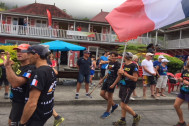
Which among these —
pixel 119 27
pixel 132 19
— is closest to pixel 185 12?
pixel 132 19

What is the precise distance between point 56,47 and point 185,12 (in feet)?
21.7

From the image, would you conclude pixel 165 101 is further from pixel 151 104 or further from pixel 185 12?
pixel 185 12

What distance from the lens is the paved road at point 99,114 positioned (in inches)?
183

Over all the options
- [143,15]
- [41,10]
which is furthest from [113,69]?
[41,10]

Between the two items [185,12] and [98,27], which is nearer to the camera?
[185,12]

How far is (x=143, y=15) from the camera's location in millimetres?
4184

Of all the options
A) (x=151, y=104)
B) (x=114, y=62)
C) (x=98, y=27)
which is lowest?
(x=151, y=104)

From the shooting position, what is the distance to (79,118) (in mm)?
4938

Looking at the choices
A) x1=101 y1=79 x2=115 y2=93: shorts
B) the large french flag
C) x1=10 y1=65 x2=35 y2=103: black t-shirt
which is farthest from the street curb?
x1=10 y1=65 x2=35 y2=103: black t-shirt

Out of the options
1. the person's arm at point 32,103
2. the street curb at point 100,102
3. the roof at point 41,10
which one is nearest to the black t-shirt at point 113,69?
the street curb at point 100,102

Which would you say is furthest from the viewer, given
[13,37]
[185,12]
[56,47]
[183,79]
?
[13,37]

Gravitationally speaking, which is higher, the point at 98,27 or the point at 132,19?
the point at 98,27

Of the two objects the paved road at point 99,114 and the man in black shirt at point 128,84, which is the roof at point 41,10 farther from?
the man in black shirt at point 128,84

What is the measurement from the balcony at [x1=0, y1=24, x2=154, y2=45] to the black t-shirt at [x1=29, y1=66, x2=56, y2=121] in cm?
1959
